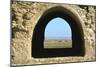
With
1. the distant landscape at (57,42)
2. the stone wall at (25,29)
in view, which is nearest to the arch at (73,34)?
the distant landscape at (57,42)

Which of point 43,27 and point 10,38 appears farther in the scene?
point 43,27

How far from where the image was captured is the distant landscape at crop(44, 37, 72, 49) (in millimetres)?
6395

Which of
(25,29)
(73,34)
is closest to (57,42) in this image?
(73,34)

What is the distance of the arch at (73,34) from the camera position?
6301mm

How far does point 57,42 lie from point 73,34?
18.9 inches

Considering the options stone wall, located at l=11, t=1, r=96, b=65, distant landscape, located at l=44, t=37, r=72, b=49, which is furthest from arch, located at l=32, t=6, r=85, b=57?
stone wall, located at l=11, t=1, r=96, b=65

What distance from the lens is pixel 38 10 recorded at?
5898 millimetres

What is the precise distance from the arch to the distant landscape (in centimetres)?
10

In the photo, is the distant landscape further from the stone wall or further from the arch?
the stone wall

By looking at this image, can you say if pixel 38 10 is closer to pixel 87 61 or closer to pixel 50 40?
pixel 50 40

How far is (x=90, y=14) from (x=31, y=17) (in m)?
1.41

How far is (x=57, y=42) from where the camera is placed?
21.7 feet

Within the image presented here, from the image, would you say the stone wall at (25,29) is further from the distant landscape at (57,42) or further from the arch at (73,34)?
the distant landscape at (57,42)
